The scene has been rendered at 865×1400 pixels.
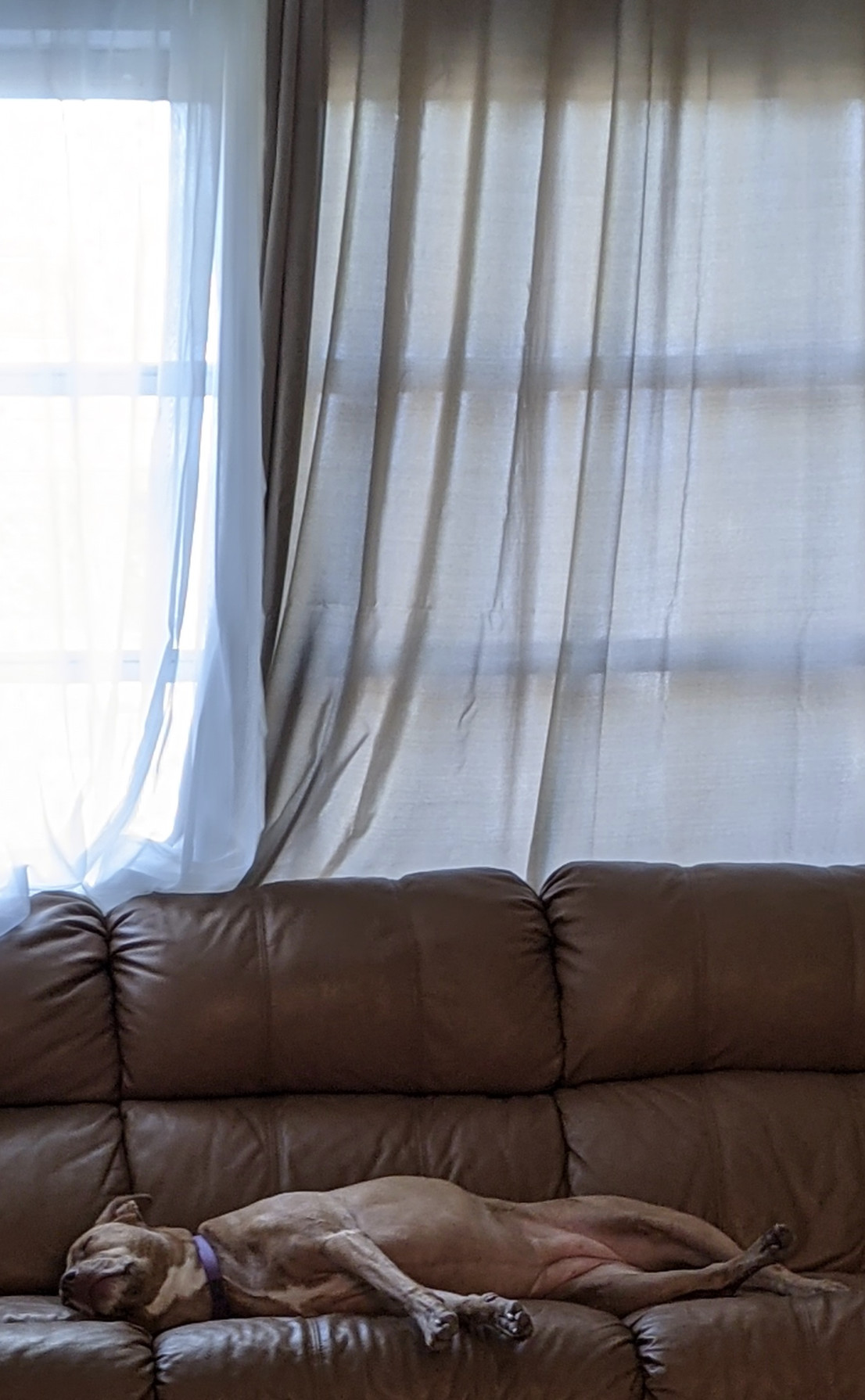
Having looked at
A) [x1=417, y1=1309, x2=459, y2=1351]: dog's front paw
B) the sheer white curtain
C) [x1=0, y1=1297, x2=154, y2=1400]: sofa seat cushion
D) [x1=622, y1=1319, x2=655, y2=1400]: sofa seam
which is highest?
the sheer white curtain

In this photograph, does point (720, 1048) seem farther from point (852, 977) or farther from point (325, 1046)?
point (325, 1046)

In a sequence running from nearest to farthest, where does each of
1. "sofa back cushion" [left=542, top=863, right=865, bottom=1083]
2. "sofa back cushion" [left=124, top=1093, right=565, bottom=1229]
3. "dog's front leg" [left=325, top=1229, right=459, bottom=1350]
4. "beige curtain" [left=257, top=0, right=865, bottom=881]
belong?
"dog's front leg" [left=325, top=1229, right=459, bottom=1350], "sofa back cushion" [left=124, top=1093, right=565, bottom=1229], "sofa back cushion" [left=542, top=863, right=865, bottom=1083], "beige curtain" [left=257, top=0, right=865, bottom=881]

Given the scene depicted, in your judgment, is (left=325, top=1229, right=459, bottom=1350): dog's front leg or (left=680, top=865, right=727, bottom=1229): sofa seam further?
(left=680, top=865, right=727, bottom=1229): sofa seam

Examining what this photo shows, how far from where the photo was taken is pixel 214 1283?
2.49 meters

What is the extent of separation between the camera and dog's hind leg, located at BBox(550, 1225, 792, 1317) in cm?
258

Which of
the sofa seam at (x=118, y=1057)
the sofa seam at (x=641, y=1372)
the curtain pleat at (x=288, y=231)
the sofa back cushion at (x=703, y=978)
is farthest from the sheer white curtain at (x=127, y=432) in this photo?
the sofa seam at (x=641, y=1372)

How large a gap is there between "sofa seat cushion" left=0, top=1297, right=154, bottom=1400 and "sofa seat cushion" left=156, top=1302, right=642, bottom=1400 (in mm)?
41

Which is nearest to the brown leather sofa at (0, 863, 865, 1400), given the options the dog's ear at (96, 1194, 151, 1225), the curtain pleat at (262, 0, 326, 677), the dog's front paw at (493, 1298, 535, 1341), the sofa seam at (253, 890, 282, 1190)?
Answer: the sofa seam at (253, 890, 282, 1190)

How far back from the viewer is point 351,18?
3057 mm

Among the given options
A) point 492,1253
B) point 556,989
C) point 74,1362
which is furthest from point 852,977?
point 74,1362

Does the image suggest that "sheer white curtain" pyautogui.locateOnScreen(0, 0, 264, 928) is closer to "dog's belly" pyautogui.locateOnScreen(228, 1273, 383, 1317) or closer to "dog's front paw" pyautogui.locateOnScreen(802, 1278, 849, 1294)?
"dog's belly" pyautogui.locateOnScreen(228, 1273, 383, 1317)

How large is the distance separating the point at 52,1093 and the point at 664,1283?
3.48ft

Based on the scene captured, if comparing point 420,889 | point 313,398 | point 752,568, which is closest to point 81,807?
point 420,889

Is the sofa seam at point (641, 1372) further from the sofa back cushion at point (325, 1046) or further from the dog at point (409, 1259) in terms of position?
the sofa back cushion at point (325, 1046)
